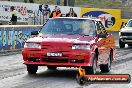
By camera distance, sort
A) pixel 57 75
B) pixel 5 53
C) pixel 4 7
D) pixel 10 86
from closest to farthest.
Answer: pixel 10 86 < pixel 57 75 < pixel 5 53 < pixel 4 7

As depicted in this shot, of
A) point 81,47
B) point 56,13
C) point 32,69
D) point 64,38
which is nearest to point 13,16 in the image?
point 56,13

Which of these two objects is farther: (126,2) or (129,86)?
(126,2)

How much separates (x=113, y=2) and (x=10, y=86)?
56248 mm

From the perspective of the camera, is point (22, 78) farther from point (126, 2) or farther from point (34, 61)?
point (126, 2)

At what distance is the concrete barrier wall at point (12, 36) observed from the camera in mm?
23594

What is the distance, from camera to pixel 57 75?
13.9 m

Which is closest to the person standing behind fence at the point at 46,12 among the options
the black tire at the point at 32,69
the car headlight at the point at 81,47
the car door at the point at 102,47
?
the car door at the point at 102,47

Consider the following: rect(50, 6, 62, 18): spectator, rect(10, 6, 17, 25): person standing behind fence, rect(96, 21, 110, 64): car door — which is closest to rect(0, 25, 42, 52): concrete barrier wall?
rect(96, 21, 110, 64): car door

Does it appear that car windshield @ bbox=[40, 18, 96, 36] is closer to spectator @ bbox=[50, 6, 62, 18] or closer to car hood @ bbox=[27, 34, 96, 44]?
car hood @ bbox=[27, 34, 96, 44]

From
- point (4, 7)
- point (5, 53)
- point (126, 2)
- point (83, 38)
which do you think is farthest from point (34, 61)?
point (126, 2)

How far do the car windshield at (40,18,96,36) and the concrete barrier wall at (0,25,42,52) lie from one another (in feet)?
30.4

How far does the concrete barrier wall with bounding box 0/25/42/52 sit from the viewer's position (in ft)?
77.4

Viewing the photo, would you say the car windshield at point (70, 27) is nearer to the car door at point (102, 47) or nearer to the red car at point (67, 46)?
the red car at point (67, 46)

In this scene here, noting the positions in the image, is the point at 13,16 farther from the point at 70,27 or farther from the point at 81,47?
the point at 81,47
